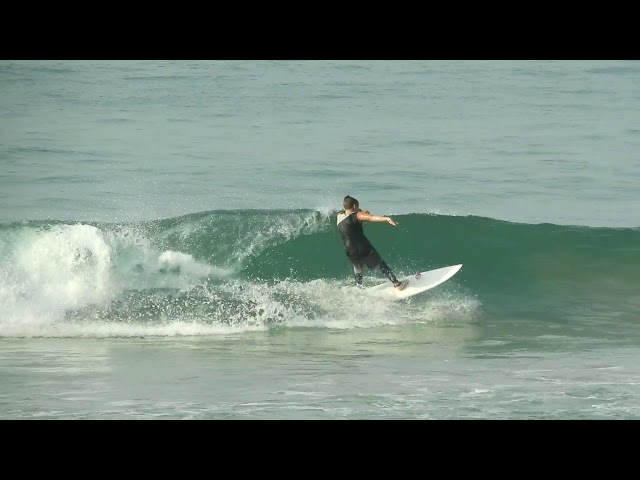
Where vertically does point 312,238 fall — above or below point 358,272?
above

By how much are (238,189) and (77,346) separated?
1043cm

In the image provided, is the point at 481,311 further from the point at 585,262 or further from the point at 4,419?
the point at 4,419

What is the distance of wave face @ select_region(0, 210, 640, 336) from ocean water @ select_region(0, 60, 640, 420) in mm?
38

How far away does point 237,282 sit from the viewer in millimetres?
14609

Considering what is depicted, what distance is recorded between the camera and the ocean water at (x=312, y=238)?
9.73m

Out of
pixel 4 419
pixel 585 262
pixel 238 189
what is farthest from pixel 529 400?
pixel 238 189

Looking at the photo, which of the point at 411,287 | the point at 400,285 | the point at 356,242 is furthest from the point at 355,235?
the point at 411,287

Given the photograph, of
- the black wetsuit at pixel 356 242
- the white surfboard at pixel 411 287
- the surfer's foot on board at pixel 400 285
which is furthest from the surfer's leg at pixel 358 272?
the surfer's foot on board at pixel 400 285

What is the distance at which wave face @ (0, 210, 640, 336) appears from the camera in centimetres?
1275

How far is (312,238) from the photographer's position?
1563 cm

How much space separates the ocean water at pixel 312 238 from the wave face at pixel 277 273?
38mm

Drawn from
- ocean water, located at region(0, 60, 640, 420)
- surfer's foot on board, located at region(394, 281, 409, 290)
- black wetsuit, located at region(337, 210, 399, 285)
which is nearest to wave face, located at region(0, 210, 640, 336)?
ocean water, located at region(0, 60, 640, 420)

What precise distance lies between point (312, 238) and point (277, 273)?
2.82 feet

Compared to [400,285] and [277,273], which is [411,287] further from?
[277,273]
